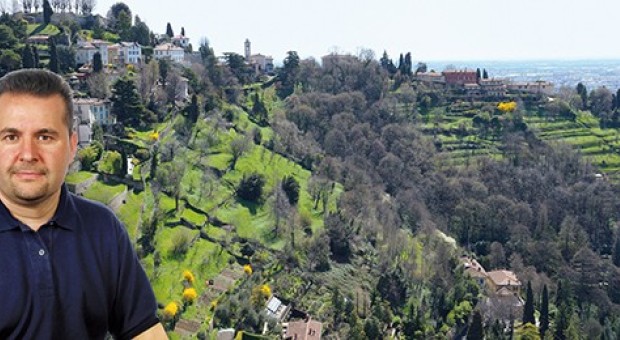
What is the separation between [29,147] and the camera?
204cm

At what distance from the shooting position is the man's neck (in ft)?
6.77

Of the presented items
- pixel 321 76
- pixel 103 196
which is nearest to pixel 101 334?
pixel 103 196

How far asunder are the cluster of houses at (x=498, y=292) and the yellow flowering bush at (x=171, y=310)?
15142mm

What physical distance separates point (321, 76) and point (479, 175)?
18.8 meters

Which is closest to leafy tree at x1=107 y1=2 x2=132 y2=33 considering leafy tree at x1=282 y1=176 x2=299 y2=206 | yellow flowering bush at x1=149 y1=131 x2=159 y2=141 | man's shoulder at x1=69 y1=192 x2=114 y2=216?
yellow flowering bush at x1=149 y1=131 x2=159 y2=141

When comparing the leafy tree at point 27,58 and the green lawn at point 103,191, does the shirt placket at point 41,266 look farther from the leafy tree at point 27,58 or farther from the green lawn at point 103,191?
the leafy tree at point 27,58

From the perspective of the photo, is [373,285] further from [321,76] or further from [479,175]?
[321,76]

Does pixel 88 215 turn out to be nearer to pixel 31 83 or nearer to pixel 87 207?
pixel 87 207

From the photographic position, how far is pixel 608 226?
153ft

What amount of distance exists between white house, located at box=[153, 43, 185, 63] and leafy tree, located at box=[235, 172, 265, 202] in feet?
64.5

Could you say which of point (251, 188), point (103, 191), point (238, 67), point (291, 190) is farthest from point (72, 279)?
point (238, 67)

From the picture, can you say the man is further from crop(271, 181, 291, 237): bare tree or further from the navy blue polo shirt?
crop(271, 181, 291, 237): bare tree

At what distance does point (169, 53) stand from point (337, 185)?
18811 millimetres

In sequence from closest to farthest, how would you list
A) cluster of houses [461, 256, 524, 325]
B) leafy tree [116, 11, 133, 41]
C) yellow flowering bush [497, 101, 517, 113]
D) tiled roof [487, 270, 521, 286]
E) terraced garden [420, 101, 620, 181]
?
cluster of houses [461, 256, 524, 325]
tiled roof [487, 270, 521, 286]
leafy tree [116, 11, 133, 41]
terraced garden [420, 101, 620, 181]
yellow flowering bush [497, 101, 517, 113]
